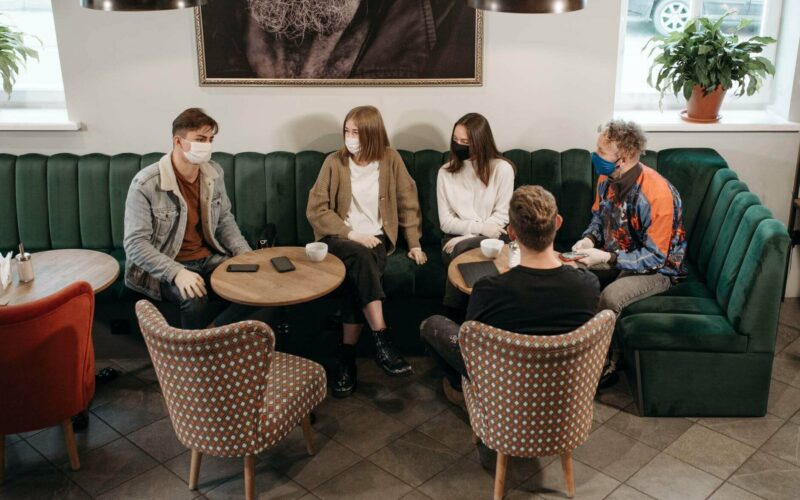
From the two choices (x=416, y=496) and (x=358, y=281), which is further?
(x=358, y=281)

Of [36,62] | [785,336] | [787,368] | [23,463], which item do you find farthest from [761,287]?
[36,62]

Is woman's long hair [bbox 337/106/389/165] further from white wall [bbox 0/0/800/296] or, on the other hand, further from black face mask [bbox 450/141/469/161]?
white wall [bbox 0/0/800/296]

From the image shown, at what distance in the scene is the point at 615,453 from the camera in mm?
3350

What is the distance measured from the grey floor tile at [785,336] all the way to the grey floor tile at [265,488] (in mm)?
2723

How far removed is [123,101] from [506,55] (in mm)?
2257

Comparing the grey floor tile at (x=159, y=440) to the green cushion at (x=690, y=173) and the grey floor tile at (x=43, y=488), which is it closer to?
the grey floor tile at (x=43, y=488)

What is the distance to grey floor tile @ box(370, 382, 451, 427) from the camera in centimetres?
366

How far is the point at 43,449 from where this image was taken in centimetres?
342

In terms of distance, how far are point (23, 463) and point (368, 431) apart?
1.45 m

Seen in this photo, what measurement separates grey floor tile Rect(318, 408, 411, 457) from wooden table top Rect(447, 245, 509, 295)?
2.35 feet

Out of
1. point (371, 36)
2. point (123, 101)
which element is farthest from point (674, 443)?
point (123, 101)

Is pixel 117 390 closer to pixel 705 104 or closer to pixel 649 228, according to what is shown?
pixel 649 228

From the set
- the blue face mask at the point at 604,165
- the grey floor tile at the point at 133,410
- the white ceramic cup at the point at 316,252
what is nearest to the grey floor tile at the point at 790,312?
the blue face mask at the point at 604,165

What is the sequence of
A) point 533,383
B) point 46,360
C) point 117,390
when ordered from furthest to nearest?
1. point 117,390
2. point 46,360
3. point 533,383
